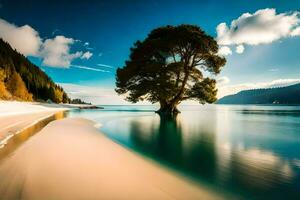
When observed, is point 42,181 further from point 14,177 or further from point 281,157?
point 281,157

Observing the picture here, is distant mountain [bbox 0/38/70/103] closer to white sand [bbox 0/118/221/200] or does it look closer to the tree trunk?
the tree trunk

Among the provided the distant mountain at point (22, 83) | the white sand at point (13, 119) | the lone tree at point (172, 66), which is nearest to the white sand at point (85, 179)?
the white sand at point (13, 119)

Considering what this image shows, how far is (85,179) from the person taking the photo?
4023mm

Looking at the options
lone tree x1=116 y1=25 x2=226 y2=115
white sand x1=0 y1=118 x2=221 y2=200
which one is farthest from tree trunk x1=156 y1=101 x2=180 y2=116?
white sand x1=0 y1=118 x2=221 y2=200

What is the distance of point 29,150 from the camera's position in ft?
20.6

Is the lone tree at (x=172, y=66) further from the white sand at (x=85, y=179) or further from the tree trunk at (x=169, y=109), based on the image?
the white sand at (x=85, y=179)

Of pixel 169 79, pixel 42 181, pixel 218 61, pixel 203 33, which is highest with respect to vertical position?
pixel 203 33

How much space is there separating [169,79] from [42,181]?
85.3ft

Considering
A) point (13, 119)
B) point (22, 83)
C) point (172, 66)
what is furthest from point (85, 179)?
point (22, 83)

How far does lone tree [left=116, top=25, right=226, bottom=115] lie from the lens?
89.0 ft

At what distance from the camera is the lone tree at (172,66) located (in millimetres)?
27125

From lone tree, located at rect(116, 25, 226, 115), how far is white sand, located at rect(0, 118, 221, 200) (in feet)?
76.4

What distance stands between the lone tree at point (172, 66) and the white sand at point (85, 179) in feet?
76.4

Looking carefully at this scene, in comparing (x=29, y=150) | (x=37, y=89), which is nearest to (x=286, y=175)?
(x=29, y=150)
